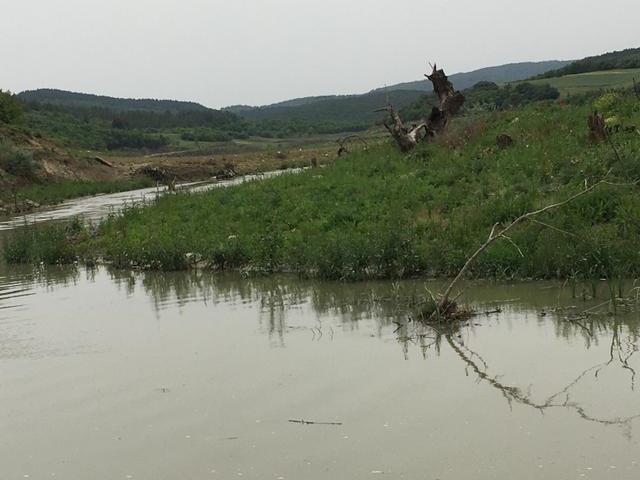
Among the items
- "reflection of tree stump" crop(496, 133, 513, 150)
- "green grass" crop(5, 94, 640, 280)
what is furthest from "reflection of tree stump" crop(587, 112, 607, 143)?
"reflection of tree stump" crop(496, 133, 513, 150)

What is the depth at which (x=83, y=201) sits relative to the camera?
3831 centimetres

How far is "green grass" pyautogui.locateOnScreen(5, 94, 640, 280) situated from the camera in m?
11.6

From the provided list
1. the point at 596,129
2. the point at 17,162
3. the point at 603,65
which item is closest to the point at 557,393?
the point at 596,129

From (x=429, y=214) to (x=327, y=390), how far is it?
7329mm

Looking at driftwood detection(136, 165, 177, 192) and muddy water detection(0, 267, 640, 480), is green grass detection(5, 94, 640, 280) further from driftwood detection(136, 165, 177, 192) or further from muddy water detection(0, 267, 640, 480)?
driftwood detection(136, 165, 177, 192)

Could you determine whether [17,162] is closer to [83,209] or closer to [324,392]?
[83,209]

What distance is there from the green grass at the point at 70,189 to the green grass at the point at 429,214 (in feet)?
65.5

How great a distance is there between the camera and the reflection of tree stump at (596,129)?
1527cm

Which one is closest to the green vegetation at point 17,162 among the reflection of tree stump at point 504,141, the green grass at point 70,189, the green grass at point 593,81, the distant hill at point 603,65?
the green grass at point 70,189

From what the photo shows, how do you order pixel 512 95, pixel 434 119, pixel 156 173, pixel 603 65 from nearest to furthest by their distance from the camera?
1. pixel 434 119
2. pixel 512 95
3. pixel 156 173
4. pixel 603 65

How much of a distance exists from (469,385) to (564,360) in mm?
1099

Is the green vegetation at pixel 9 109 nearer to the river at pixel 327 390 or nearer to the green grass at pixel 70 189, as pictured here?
the green grass at pixel 70 189

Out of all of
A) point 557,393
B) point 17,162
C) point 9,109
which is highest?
point 9,109

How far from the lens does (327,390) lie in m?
7.26
